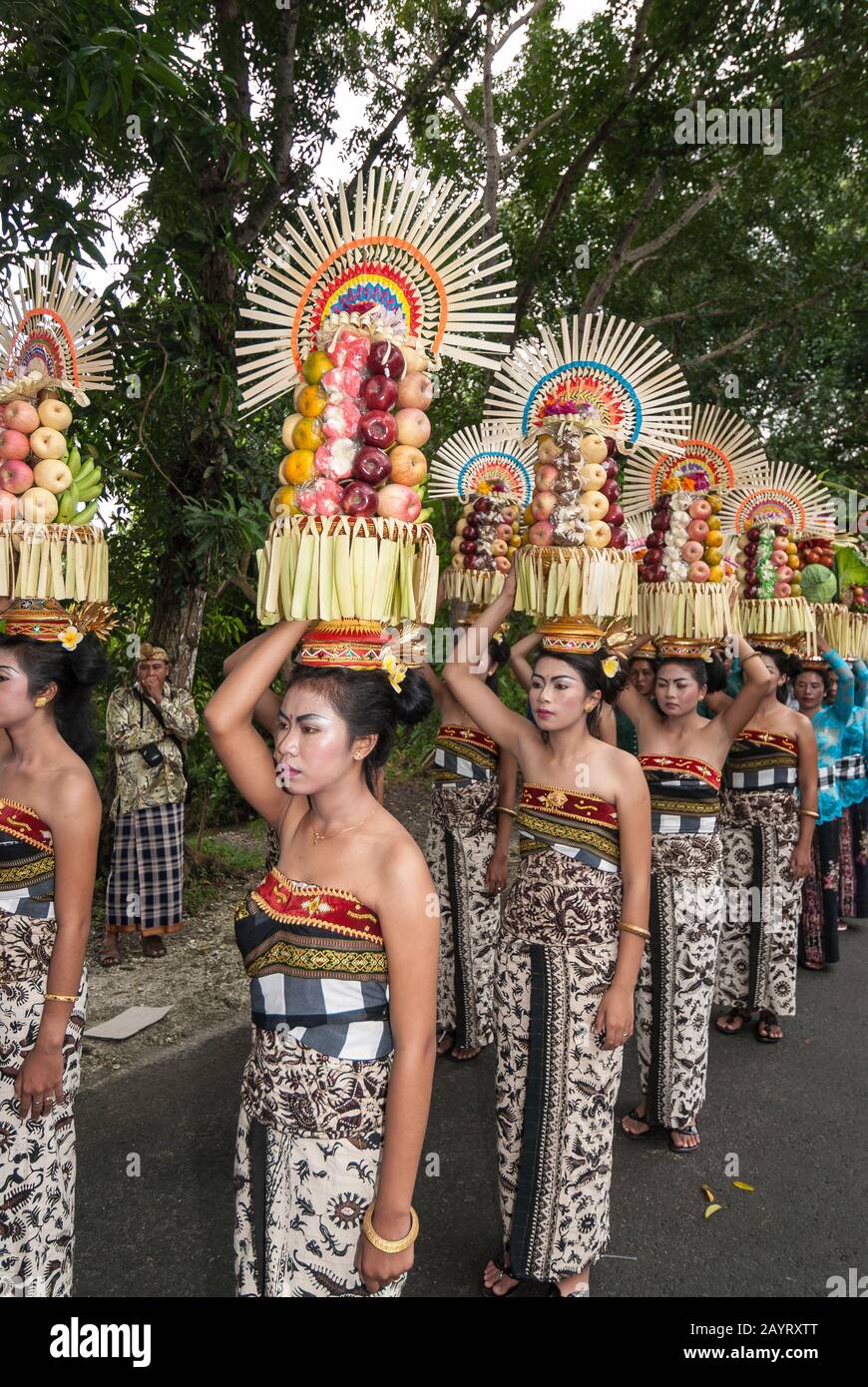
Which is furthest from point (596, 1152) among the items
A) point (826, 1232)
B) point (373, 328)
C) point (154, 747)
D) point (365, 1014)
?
point (154, 747)

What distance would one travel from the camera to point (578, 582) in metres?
2.82

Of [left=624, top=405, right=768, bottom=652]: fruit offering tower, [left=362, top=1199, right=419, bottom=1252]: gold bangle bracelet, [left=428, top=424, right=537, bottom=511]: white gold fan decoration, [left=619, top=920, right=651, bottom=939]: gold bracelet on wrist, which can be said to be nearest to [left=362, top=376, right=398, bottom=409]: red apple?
[left=362, top=1199, right=419, bottom=1252]: gold bangle bracelet

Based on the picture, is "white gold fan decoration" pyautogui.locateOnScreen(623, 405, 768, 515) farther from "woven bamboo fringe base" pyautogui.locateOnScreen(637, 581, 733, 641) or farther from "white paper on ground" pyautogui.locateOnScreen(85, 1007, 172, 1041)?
"white paper on ground" pyautogui.locateOnScreen(85, 1007, 172, 1041)

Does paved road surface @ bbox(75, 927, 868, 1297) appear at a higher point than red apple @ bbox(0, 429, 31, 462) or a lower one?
lower

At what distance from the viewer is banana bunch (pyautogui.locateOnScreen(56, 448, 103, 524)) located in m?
2.67

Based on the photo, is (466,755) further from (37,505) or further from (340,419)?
(340,419)

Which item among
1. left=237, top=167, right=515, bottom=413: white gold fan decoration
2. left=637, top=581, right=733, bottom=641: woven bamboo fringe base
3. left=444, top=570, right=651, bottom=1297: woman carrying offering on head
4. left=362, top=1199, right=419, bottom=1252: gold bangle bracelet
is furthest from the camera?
left=637, top=581, right=733, bottom=641: woven bamboo fringe base

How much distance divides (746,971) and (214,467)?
13.3ft

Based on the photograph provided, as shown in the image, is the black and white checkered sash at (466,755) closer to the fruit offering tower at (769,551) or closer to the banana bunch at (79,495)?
the fruit offering tower at (769,551)

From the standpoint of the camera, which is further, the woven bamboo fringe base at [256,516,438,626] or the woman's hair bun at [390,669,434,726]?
the woman's hair bun at [390,669,434,726]

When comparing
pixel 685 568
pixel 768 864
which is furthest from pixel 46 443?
pixel 768 864

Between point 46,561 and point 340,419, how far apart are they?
103cm

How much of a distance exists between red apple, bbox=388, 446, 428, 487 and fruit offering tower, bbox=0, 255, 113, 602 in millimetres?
1082

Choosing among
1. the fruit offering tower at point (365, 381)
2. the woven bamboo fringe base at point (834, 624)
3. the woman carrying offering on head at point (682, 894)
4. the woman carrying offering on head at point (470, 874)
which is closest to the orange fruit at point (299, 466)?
the fruit offering tower at point (365, 381)
